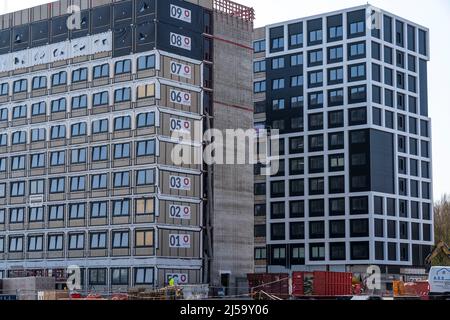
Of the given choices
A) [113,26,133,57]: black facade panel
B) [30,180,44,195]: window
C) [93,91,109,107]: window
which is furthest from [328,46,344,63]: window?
[30,180,44,195]: window

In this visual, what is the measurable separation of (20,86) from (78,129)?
13704mm

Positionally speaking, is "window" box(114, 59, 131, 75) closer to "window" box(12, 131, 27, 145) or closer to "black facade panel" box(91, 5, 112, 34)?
"black facade panel" box(91, 5, 112, 34)

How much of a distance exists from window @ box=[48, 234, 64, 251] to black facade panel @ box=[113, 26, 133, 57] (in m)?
24.8

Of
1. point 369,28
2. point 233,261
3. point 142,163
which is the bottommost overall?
point 233,261

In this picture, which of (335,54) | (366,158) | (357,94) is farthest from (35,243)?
(335,54)

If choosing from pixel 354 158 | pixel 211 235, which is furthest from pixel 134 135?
pixel 354 158

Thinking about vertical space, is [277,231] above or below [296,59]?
below

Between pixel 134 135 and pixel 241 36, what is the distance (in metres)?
22.7

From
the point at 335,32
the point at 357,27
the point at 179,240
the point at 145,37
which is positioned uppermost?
the point at 335,32

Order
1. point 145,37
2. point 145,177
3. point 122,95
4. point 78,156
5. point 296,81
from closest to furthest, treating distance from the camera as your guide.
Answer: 1. point 145,177
2. point 145,37
3. point 122,95
4. point 78,156
5. point 296,81

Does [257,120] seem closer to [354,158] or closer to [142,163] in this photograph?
[354,158]

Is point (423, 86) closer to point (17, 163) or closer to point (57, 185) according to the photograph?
point (57, 185)

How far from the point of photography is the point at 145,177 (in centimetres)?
9994

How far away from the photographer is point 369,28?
140m
